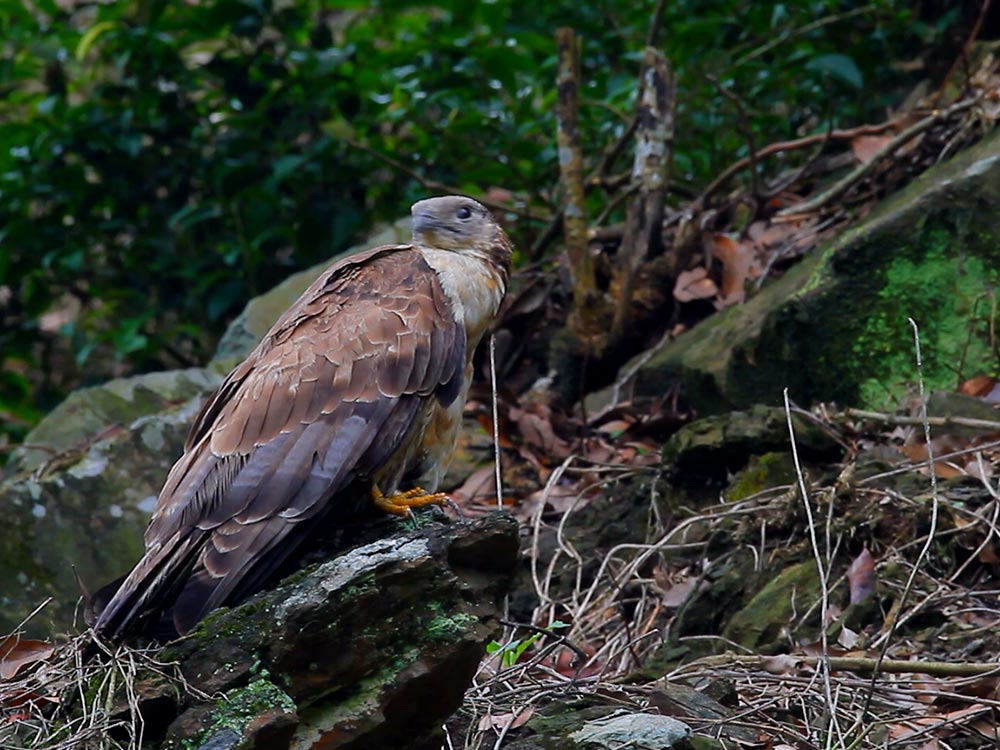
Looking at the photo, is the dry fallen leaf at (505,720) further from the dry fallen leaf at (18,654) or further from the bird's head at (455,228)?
the bird's head at (455,228)

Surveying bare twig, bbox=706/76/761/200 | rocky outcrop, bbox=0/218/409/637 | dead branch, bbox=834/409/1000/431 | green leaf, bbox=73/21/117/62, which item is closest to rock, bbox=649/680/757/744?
dead branch, bbox=834/409/1000/431

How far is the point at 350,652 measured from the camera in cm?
312

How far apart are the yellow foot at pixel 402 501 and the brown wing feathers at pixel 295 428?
9 centimetres

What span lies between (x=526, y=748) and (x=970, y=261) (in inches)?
122

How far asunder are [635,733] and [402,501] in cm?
86

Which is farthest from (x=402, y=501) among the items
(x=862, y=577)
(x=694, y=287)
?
(x=694, y=287)

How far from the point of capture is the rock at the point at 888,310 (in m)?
5.46

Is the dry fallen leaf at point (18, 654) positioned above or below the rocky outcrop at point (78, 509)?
above

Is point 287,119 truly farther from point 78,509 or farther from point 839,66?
point 839,66

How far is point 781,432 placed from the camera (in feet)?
16.2

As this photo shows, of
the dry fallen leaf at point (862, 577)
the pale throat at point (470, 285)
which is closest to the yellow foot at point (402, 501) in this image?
the pale throat at point (470, 285)

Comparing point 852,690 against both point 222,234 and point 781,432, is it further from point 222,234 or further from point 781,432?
point 222,234

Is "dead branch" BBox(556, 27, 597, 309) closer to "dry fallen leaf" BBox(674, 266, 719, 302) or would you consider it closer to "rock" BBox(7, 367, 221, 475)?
"dry fallen leaf" BBox(674, 266, 719, 302)

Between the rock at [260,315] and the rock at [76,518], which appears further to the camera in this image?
the rock at [260,315]
